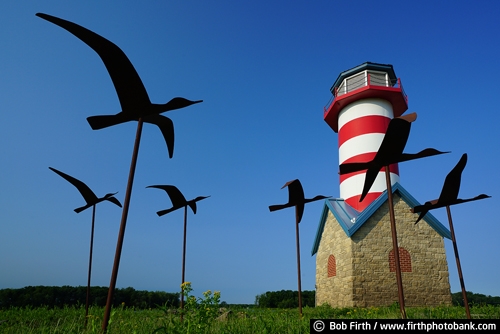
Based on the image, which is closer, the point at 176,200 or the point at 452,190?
the point at 452,190

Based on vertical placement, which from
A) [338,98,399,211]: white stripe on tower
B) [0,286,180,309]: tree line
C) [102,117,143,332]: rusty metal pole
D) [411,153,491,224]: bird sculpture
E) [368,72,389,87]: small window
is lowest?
[0,286,180,309]: tree line

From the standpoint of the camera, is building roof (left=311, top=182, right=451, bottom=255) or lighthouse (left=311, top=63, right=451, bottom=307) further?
building roof (left=311, top=182, right=451, bottom=255)

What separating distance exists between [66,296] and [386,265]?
14.0 metres

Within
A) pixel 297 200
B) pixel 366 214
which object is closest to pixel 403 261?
pixel 366 214

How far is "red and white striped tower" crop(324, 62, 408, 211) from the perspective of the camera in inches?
700

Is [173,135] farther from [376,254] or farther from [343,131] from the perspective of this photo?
[343,131]

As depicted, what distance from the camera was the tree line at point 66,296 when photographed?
13.8 meters

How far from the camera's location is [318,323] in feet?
13.1

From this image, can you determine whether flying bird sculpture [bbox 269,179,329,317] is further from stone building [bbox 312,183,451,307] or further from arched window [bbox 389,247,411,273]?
arched window [bbox 389,247,411,273]

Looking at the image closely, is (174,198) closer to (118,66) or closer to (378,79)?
(118,66)

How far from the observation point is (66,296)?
14.9 meters

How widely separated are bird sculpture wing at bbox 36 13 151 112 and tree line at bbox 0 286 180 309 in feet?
34.5

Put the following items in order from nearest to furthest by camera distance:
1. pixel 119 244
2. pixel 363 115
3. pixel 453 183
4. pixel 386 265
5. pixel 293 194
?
pixel 119 244, pixel 453 183, pixel 293 194, pixel 386 265, pixel 363 115

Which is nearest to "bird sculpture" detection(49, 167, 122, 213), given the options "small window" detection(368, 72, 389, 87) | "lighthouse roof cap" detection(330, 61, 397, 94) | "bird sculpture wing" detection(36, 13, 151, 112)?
"bird sculpture wing" detection(36, 13, 151, 112)
